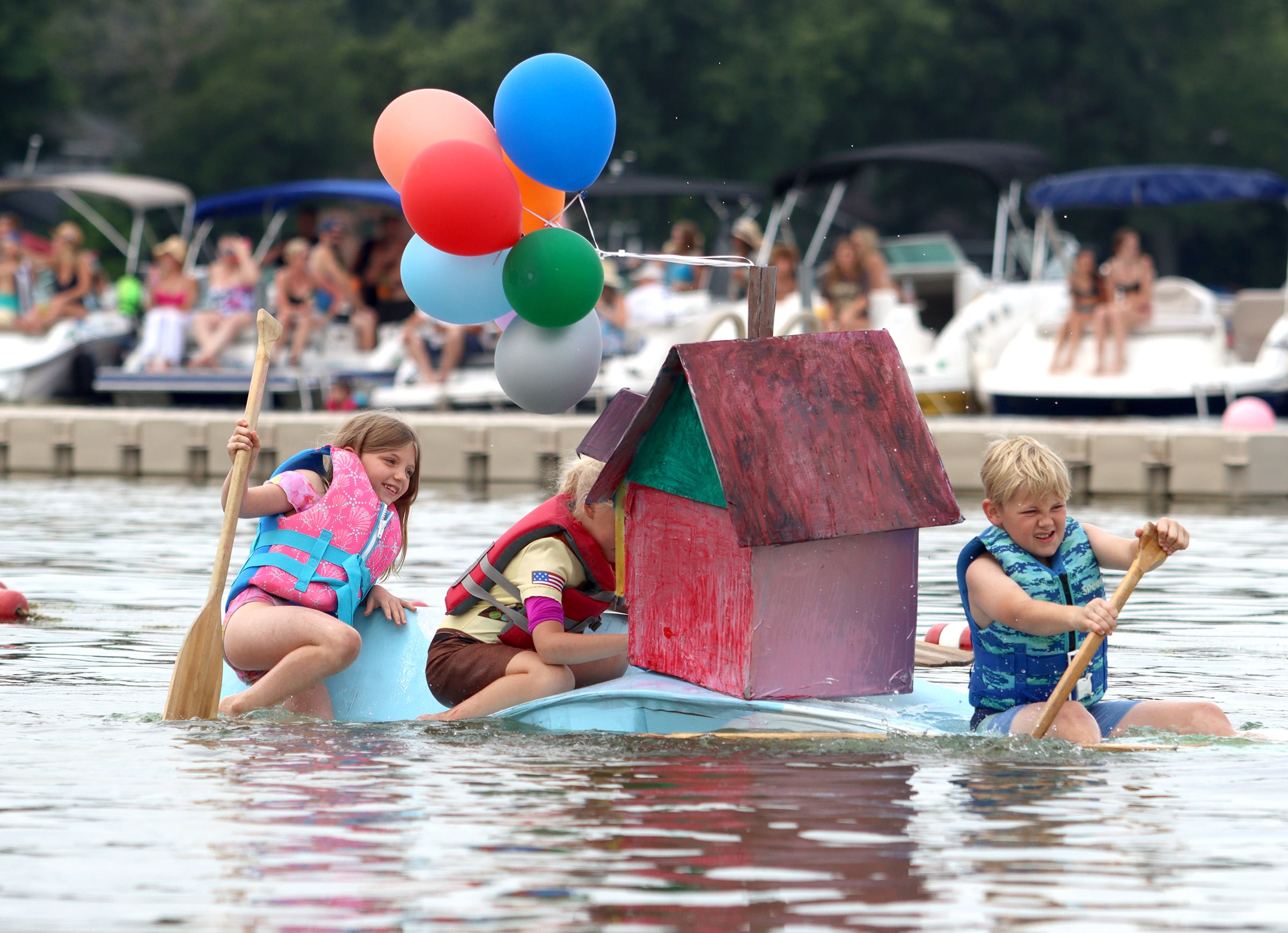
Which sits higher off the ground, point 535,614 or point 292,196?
point 292,196

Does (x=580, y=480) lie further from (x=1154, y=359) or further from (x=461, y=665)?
(x=1154, y=359)

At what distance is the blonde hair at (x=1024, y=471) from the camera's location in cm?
542

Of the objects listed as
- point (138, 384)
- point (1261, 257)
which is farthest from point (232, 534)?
point (1261, 257)

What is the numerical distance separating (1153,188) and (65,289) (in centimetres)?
1068

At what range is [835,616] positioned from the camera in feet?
18.5

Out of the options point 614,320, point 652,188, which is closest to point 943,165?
point 652,188

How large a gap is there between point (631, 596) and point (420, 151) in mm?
1421

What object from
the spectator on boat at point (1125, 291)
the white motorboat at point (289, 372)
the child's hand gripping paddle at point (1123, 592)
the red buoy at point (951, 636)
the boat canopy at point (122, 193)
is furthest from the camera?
the boat canopy at point (122, 193)

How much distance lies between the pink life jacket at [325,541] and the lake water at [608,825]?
16.3 inches

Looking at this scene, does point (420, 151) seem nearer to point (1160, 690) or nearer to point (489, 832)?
point (489, 832)

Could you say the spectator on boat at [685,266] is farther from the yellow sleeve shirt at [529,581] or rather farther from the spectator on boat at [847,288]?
the yellow sleeve shirt at [529,581]

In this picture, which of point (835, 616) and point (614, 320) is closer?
point (835, 616)

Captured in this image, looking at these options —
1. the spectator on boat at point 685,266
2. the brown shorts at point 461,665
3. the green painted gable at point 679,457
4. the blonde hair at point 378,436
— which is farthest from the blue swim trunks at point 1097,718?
the spectator on boat at point 685,266

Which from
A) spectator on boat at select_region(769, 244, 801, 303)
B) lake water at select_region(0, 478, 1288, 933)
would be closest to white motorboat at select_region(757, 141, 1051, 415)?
spectator on boat at select_region(769, 244, 801, 303)
